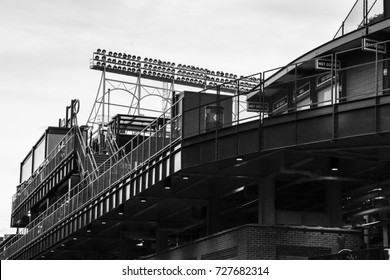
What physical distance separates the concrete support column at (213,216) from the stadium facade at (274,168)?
0.19 feet

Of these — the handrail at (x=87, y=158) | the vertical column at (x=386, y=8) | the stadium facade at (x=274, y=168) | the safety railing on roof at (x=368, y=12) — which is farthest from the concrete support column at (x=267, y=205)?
the handrail at (x=87, y=158)

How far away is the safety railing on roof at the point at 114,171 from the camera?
46219 millimetres

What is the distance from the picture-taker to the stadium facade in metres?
37.8

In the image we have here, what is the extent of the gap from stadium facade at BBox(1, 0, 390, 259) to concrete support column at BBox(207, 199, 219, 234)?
0.06 m

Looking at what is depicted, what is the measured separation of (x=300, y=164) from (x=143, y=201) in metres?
12.3

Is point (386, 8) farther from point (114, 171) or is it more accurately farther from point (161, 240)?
point (161, 240)

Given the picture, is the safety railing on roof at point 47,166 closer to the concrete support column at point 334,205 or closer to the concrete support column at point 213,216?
the concrete support column at point 213,216

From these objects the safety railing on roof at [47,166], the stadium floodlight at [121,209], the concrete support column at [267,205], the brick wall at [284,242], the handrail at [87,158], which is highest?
the safety railing on roof at [47,166]

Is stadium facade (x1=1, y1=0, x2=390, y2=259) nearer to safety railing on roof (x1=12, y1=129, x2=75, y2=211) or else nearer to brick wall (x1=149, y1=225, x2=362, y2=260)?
brick wall (x1=149, y1=225, x2=362, y2=260)

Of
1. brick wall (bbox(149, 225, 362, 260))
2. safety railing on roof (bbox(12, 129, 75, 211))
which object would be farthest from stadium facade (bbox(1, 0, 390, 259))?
safety railing on roof (bbox(12, 129, 75, 211))

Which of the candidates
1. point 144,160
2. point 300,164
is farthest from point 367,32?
point 144,160

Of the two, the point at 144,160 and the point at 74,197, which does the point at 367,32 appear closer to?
the point at 144,160

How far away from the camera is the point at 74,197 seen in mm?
65312

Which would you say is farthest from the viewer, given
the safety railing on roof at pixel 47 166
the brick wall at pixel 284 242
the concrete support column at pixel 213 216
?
the safety railing on roof at pixel 47 166
